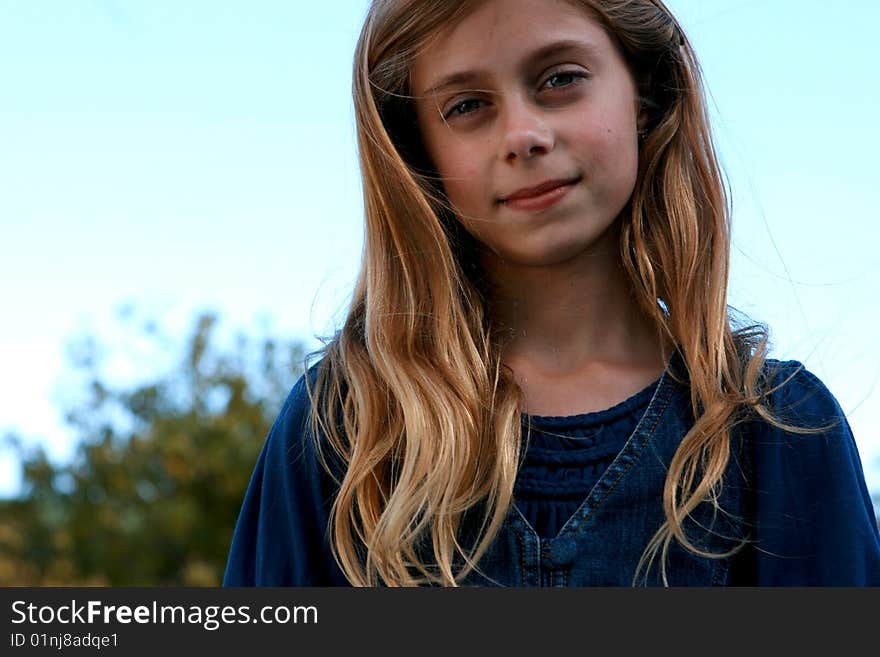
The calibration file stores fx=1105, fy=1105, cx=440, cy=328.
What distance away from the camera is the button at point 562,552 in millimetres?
1785

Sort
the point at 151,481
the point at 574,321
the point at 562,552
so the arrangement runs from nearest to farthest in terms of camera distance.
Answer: the point at 562,552
the point at 574,321
the point at 151,481

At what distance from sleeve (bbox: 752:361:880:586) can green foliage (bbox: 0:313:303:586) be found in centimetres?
477

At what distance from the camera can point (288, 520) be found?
75.2 inches

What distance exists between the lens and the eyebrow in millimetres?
1855

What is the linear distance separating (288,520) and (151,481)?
16.1ft

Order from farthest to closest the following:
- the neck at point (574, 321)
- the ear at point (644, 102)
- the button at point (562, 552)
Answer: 1. the ear at point (644, 102)
2. the neck at point (574, 321)
3. the button at point (562, 552)

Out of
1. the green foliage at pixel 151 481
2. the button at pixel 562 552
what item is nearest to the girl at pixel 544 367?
the button at pixel 562 552

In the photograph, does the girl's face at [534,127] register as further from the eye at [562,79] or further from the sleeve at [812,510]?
the sleeve at [812,510]

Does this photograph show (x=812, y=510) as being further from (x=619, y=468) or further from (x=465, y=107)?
(x=465, y=107)

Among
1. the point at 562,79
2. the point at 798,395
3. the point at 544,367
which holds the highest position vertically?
the point at 562,79

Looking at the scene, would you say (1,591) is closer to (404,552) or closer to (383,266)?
(404,552)

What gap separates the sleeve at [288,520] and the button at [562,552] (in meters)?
0.37

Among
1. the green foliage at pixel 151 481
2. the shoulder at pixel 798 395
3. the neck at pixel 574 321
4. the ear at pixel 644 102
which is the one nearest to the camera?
the shoulder at pixel 798 395

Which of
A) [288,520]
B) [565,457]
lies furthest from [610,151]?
[288,520]
